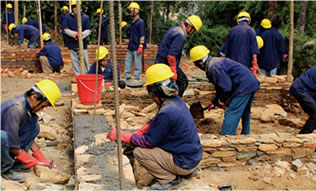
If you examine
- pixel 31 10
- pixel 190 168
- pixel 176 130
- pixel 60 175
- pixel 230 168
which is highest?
pixel 31 10

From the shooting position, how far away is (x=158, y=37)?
13.7 meters

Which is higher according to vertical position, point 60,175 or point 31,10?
point 31,10

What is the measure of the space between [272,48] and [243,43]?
1.57m

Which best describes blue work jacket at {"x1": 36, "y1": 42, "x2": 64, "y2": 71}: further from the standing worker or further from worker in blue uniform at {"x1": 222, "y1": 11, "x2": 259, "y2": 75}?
worker in blue uniform at {"x1": 222, "y1": 11, "x2": 259, "y2": 75}

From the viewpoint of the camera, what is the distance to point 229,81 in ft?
13.8

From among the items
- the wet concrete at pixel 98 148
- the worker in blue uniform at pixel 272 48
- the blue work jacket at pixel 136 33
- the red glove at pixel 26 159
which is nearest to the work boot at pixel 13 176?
the red glove at pixel 26 159

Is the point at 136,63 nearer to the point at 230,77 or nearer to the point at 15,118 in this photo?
the point at 230,77

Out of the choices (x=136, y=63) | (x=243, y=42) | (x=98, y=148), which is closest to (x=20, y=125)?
(x=98, y=148)

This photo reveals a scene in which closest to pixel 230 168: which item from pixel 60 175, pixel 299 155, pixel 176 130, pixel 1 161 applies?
pixel 299 155

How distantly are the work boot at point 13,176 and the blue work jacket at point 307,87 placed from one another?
142 inches

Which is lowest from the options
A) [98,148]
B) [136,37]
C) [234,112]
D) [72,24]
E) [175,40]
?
[98,148]

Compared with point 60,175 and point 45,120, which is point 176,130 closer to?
point 60,175

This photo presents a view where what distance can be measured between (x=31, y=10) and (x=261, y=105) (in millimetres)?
10647

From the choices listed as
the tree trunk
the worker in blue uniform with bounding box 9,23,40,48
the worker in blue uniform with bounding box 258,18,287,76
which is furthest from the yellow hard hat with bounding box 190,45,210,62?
the tree trunk
